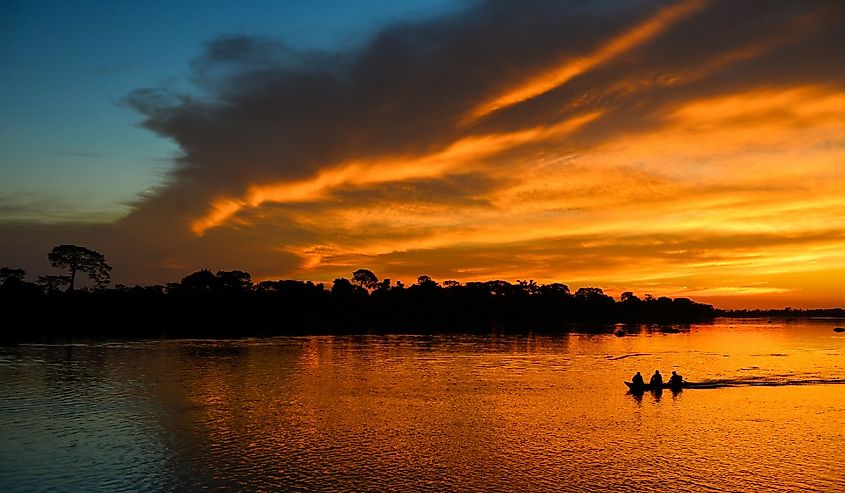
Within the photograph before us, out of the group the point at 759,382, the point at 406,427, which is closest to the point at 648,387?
the point at 759,382

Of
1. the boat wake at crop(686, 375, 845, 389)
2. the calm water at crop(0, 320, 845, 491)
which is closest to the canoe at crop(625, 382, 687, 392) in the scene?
the calm water at crop(0, 320, 845, 491)

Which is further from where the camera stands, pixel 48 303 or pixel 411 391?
pixel 48 303

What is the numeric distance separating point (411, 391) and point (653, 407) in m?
22.0

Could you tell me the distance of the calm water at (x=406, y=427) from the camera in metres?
32.6

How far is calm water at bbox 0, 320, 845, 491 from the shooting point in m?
32.6

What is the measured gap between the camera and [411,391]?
199ft

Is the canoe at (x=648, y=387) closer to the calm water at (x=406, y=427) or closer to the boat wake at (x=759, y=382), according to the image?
the calm water at (x=406, y=427)

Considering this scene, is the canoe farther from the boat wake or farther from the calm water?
the boat wake

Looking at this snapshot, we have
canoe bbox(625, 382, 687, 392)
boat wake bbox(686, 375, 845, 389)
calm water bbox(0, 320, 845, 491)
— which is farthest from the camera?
boat wake bbox(686, 375, 845, 389)

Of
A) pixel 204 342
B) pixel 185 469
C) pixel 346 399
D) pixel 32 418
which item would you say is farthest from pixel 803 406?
pixel 204 342

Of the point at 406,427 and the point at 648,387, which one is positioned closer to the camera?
the point at 406,427

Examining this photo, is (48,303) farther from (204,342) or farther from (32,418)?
(32,418)

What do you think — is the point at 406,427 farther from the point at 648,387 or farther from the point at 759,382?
the point at 759,382

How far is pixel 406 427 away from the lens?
146 feet
